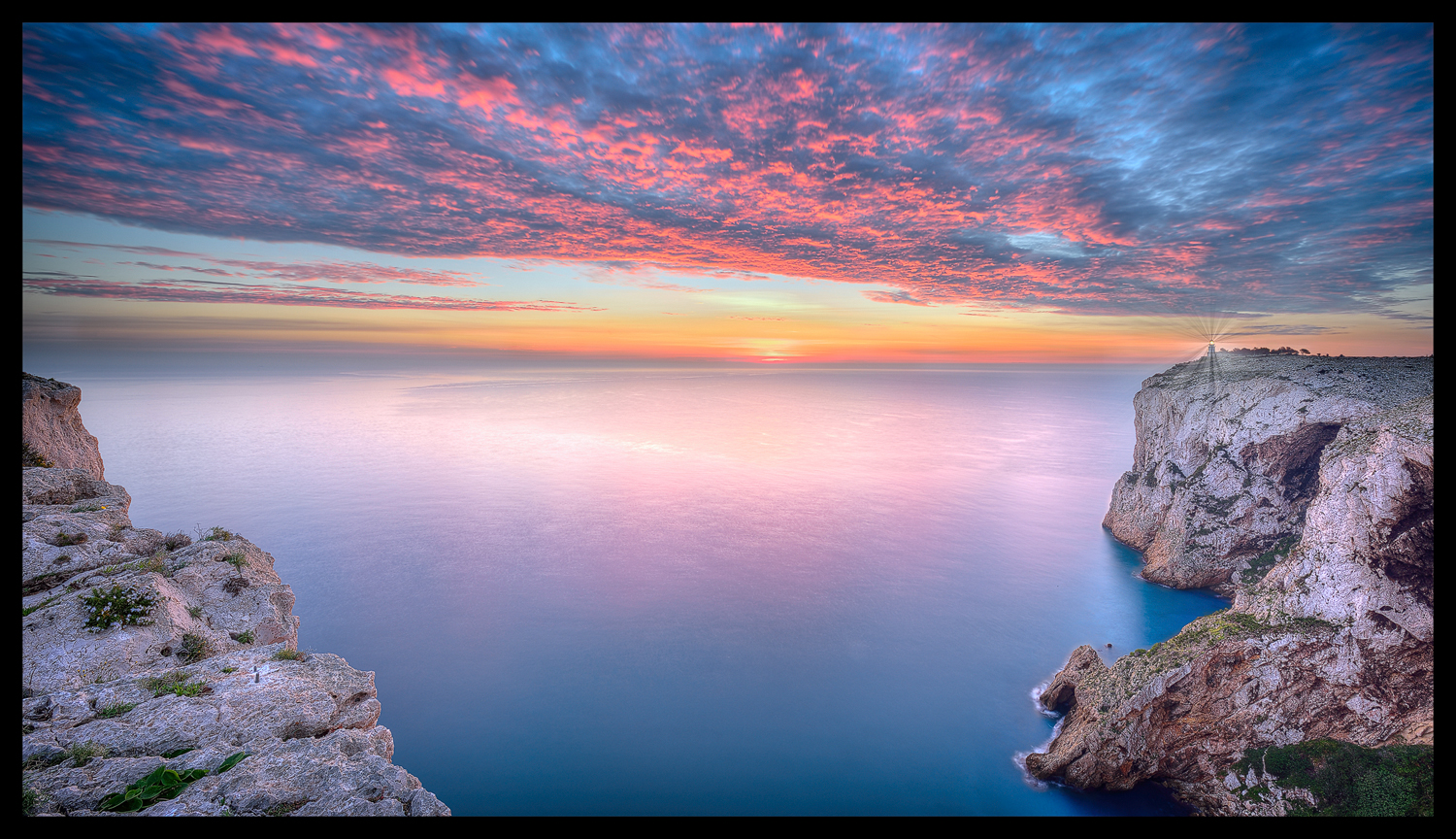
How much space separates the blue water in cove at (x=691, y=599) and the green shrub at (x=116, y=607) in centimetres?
1059

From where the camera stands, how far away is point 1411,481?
10.8 m

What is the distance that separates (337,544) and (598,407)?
8115 centimetres

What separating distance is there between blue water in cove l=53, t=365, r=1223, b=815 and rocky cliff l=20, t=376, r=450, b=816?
9.33m

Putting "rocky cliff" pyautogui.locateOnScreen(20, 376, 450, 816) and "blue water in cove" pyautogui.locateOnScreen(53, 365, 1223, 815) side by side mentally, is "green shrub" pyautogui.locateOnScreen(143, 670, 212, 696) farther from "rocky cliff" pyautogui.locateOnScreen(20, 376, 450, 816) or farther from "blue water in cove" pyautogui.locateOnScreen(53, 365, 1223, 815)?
"blue water in cove" pyautogui.locateOnScreen(53, 365, 1223, 815)

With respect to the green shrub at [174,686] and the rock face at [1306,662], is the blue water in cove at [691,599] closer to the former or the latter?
the rock face at [1306,662]

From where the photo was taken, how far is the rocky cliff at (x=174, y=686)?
6.47 m

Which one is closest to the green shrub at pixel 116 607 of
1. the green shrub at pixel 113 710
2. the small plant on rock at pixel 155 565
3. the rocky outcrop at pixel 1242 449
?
the small plant on rock at pixel 155 565

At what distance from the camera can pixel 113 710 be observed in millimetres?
7730

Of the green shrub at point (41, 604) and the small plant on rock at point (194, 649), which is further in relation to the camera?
the small plant on rock at point (194, 649)

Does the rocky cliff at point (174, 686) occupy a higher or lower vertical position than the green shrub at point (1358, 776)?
higher

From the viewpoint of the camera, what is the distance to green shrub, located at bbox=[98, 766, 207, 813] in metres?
5.87

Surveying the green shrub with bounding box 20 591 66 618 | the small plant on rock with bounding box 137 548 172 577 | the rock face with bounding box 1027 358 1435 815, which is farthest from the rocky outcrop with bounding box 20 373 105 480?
the rock face with bounding box 1027 358 1435 815

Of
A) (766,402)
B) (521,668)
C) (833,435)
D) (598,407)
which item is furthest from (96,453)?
(766,402)
